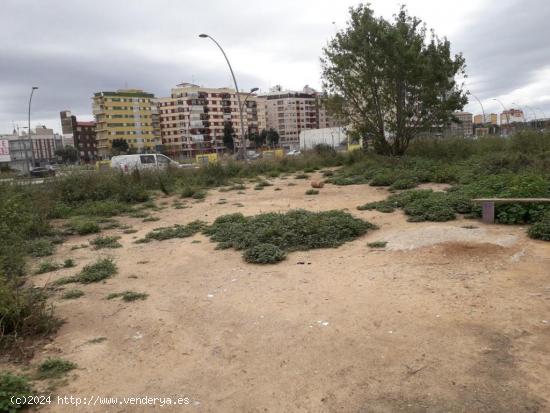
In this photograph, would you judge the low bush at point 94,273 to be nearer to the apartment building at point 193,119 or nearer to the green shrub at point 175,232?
the green shrub at point 175,232

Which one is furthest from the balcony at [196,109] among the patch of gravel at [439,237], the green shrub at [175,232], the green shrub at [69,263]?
the patch of gravel at [439,237]

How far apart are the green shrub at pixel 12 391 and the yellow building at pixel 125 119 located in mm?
96905

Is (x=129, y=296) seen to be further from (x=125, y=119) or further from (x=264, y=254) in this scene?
(x=125, y=119)

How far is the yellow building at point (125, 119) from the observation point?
97125 millimetres

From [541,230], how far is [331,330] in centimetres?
422

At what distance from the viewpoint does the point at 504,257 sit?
578 centimetres

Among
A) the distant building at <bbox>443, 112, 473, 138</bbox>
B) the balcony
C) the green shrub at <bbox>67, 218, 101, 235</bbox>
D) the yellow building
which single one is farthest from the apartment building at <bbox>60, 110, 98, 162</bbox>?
the green shrub at <bbox>67, 218, 101, 235</bbox>

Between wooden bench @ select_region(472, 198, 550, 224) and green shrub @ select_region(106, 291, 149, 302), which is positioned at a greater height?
wooden bench @ select_region(472, 198, 550, 224)

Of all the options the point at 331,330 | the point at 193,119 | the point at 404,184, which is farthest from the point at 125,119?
the point at 331,330

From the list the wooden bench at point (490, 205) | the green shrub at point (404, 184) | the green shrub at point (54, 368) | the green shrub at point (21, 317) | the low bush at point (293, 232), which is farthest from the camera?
the green shrub at point (404, 184)

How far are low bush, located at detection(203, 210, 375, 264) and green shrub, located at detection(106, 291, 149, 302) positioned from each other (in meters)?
1.84

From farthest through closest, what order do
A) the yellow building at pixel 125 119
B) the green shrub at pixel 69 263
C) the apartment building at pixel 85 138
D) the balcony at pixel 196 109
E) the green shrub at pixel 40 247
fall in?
1. the apartment building at pixel 85 138
2. the balcony at pixel 196 109
3. the yellow building at pixel 125 119
4. the green shrub at pixel 40 247
5. the green shrub at pixel 69 263

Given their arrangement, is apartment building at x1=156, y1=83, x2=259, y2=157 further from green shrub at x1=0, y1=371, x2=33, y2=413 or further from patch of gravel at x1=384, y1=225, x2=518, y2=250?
green shrub at x1=0, y1=371, x2=33, y2=413

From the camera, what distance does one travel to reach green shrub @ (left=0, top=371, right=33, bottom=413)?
295cm
